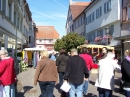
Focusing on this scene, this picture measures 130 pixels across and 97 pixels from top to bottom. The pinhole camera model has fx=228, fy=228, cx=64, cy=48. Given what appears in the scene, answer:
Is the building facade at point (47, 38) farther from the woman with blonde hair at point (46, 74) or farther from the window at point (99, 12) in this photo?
the woman with blonde hair at point (46, 74)

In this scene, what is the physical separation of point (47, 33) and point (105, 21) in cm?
6145

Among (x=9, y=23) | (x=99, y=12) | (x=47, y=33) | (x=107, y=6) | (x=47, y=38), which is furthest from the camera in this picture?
(x=47, y=33)

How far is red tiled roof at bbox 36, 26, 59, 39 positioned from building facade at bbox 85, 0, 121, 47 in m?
51.6

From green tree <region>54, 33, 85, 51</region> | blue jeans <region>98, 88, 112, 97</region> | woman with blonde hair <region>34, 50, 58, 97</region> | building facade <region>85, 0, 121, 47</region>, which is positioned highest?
building facade <region>85, 0, 121, 47</region>

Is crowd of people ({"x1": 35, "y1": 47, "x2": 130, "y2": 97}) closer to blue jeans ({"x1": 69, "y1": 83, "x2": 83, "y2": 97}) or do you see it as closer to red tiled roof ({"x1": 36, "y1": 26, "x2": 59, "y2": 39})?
blue jeans ({"x1": 69, "y1": 83, "x2": 83, "y2": 97})

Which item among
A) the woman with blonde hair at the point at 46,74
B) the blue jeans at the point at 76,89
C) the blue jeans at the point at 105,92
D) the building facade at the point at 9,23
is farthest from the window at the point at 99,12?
the blue jeans at the point at 105,92

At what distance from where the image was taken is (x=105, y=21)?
2523cm

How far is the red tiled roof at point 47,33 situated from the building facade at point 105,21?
51.6 meters

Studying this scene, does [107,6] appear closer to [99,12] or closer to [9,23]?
[99,12]

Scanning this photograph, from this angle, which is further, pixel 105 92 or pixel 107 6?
pixel 107 6

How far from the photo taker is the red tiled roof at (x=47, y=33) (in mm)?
84375

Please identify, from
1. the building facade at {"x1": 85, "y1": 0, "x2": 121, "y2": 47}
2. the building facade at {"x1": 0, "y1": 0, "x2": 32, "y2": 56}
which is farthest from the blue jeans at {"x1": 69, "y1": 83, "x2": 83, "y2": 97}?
the building facade at {"x1": 85, "y1": 0, "x2": 121, "y2": 47}

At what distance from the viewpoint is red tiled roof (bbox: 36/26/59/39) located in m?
84.4

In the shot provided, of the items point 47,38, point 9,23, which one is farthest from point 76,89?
point 47,38
